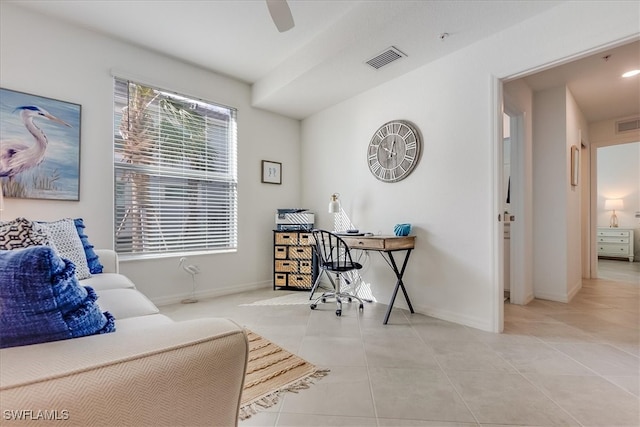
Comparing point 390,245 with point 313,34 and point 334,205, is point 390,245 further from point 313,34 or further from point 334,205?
point 313,34

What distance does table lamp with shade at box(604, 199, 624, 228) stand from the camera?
6000 millimetres

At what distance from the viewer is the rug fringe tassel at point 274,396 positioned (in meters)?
1.35

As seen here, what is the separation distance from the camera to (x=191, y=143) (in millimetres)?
3289

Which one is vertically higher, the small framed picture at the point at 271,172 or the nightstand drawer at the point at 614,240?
the small framed picture at the point at 271,172

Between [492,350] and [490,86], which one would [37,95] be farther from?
[492,350]

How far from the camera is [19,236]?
1.68 metres

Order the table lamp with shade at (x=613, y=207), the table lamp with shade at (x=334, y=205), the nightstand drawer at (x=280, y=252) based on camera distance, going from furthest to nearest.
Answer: the table lamp with shade at (x=613, y=207)
the nightstand drawer at (x=280, y=252)
the table lamp with shade at (x=334, y=205)

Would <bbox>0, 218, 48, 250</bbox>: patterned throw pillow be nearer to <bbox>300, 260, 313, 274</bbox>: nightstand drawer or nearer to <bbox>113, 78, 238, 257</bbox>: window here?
<bbox>113, 78, 238, 257</bbox>: window

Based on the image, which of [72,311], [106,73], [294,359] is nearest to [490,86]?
[294,359]

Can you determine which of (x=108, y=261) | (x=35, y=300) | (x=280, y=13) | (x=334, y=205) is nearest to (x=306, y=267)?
(x=334, y=205)

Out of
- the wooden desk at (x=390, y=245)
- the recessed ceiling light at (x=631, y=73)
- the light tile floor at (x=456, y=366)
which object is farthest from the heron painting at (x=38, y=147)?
the recessed ceiling light at (x=631, y=73)

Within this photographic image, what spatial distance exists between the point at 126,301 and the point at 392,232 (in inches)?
94.1

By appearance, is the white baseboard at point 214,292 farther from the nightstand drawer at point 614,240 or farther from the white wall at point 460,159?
the nightstand drawer at point 614,240

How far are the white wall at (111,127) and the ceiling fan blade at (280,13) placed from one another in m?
2.02
